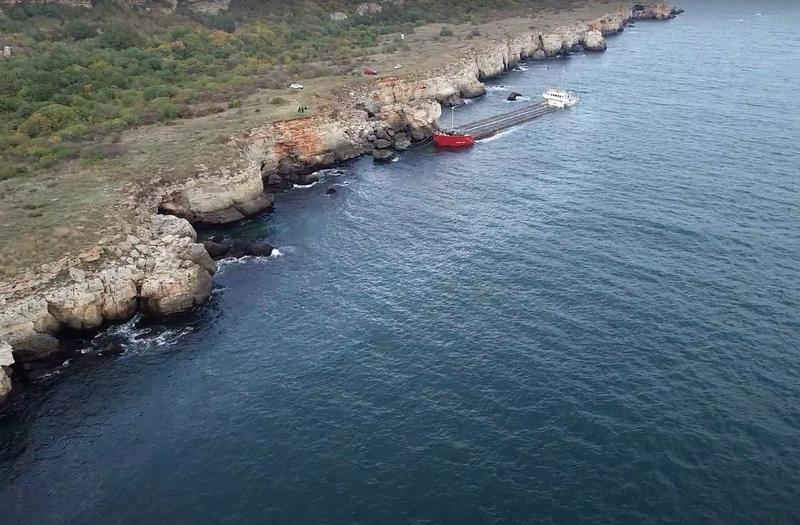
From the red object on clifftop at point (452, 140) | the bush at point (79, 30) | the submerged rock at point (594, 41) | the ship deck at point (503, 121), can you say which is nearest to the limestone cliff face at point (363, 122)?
the red object on clifftop at point (452, 140)

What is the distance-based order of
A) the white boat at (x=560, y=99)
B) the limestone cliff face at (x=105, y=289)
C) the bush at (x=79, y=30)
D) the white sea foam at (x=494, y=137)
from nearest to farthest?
the limestone cliff face at (x=105, y=289) < the white sea foam at (x=494, y=137) < the white boat at (x=560, y=99) < the bush at (x=79, y=30)

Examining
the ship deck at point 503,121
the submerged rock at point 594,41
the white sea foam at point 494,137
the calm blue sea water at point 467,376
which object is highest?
the submerged rock at point 594,41

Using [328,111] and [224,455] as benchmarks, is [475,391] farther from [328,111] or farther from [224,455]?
[328,111]

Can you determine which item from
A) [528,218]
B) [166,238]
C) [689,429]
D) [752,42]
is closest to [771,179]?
[528,218]

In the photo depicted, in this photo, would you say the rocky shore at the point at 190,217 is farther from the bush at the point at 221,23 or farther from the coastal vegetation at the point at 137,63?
the bush at the point at 221,23

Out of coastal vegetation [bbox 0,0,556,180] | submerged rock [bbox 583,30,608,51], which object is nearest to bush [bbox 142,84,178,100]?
coastal vegetation [bbox 0,0,556,180]

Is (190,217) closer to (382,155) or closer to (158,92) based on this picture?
(382,155)

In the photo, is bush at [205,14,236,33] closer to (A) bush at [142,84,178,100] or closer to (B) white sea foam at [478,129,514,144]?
(A) bush at [142,84,178,100]
